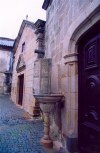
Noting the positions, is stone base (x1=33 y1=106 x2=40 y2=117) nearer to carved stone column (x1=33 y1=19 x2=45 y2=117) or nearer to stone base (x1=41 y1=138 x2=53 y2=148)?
carved stone column (x1=33 y1=19 x2=45 y2=117)

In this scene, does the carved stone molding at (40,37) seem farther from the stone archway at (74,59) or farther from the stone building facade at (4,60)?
the stone building facade at (4,60)

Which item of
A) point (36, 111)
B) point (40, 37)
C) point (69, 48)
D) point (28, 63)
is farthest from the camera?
point (28, 63)

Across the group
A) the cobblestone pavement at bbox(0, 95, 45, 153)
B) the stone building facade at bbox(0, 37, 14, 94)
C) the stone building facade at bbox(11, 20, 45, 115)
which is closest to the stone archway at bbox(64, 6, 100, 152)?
the cobblestone pavement at bbox(0, 95, 45, 153)

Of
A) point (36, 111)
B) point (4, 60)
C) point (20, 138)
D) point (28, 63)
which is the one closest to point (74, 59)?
point (20, 138)

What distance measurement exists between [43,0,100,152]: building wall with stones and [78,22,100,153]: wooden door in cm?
10

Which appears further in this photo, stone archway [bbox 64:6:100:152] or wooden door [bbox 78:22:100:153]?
stone archway [bbox 64:6:100:152]

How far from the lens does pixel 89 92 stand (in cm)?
295

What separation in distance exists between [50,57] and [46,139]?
6.94ft

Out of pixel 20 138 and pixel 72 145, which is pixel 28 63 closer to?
pixel 20 138

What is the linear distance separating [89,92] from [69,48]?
100 centimetres

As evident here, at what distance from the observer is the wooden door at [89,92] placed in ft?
8.96

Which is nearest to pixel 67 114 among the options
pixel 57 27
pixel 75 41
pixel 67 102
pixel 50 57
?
pixel 67 102

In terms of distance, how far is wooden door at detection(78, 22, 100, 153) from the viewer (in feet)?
8.96

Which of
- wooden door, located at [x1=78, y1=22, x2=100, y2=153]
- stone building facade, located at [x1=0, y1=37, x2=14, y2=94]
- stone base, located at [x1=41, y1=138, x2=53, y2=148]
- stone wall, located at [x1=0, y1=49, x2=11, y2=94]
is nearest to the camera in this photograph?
wooden door, located at [x1=78, y1=22, x2=100, y2=153]
